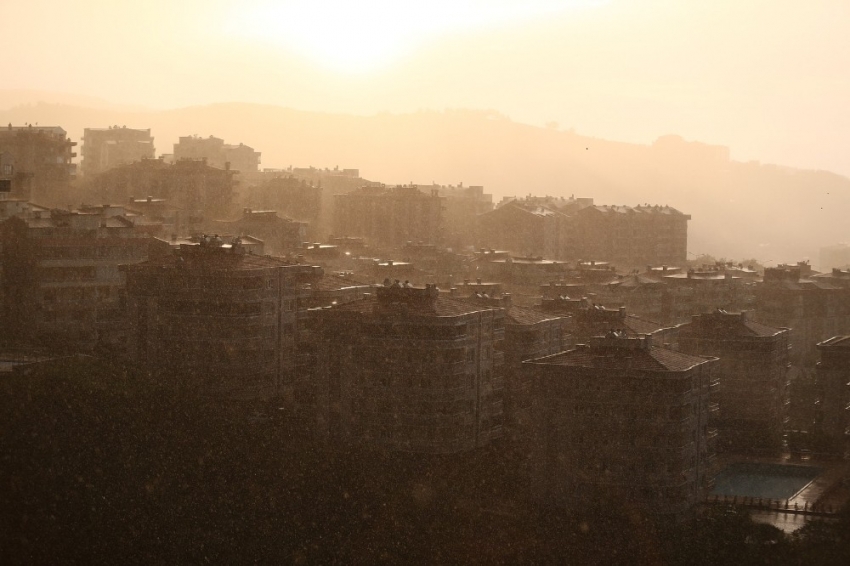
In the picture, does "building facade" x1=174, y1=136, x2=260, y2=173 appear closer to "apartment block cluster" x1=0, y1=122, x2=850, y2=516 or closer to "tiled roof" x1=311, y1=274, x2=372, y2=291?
"apartment block cluster" x1=0, y1=122, x2=850, y2=516

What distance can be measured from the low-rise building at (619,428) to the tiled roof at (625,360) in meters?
0.05

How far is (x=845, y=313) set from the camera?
395 ft

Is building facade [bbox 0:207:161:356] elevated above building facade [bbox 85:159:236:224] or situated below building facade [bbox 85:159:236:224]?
below

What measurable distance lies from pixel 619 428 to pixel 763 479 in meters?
14.9

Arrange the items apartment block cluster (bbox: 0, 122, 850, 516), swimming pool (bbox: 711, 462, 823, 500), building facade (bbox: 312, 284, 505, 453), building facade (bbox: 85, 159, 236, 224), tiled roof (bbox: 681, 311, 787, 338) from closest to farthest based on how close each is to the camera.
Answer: apartment block cluster (bbox: 0, 122, 850, 516) → building facade (bbox: 312, 284, 505, 453) → swimming pool (bbox: 711, 462, 823, 500) → tiled roof (bbox: 681, 311, 787, 338) → building facade (bbox: 85, 159, 236, 224)

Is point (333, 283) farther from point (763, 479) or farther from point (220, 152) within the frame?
point (220, 152)

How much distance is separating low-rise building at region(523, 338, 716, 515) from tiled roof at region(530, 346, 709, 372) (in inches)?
1.8

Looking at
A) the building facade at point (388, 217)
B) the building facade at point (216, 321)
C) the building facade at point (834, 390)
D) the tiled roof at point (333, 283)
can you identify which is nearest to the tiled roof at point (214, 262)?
the building facade at point (216, 321)

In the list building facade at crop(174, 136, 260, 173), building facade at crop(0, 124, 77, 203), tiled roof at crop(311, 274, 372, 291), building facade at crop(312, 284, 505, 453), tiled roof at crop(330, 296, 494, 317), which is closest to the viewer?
building facade at crop(312, 284, 505, 453)

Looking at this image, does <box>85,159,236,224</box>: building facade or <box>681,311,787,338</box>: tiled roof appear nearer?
<box>681,311,787,338</box>: tiled roof

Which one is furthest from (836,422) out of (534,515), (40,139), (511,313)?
(40,139)

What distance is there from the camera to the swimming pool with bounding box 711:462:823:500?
235 ft

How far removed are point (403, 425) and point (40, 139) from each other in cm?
5716

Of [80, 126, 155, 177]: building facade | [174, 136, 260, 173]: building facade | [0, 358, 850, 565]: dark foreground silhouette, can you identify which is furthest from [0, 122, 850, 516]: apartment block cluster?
[174, 136, 260, 173]: building facade
